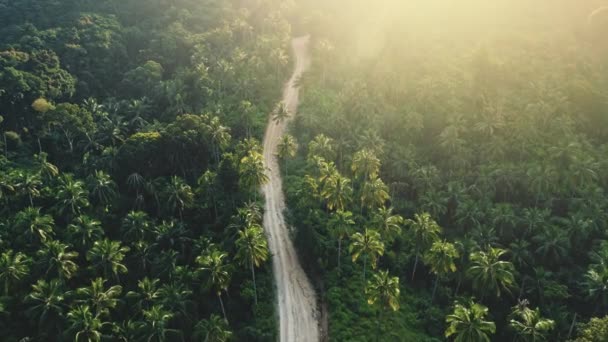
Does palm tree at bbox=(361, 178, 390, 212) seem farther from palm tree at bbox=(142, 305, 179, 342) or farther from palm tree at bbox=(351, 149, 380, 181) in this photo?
palm tree at bbox=(142, 305, 179, 342)

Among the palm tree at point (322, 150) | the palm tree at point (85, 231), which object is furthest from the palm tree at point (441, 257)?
the palm tree at point (85, 231)

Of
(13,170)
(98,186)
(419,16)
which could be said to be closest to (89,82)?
(13,170)

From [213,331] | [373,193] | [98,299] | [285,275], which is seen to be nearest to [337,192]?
[373,193]

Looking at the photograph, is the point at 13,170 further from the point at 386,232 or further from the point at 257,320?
the point at 386,232

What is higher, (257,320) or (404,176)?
(404,176)

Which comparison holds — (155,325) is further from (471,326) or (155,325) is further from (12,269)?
(471,326)

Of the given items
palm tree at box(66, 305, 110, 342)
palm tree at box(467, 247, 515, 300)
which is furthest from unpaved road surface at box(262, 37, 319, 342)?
palm tree at box(66, 305, 110, 342)

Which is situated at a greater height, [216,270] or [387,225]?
[387,225]
